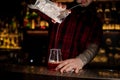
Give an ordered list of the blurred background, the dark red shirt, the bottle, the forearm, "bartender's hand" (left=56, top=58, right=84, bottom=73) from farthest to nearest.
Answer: the bottle < the blurred background < the dark red shirt < the forearm < "bartender's hand" (left=56, top=58, right=84, bottom=73)

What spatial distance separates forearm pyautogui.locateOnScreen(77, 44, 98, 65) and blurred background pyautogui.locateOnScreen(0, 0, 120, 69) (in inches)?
82.4

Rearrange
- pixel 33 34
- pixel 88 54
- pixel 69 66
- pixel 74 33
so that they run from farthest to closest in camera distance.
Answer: pixel 33 34, pixel 74 33, pixel 88 54, pixel 69 66

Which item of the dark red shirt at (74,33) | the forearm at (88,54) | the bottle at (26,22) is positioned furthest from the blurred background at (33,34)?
the forearm at (88,54)

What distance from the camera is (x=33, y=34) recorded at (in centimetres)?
482

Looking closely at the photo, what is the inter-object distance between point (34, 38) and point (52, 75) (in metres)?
3.45

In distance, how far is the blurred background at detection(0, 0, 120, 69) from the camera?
170 inches

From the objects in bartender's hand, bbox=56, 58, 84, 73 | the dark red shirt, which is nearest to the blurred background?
the dark red shirt

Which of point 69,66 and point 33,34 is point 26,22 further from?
point 69,66

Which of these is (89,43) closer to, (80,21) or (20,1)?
(80,21)

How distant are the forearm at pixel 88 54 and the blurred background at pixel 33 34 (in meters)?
2.09

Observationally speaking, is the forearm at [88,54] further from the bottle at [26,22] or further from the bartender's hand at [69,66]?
the bottle at [26,22]

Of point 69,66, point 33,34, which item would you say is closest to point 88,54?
point 69,66

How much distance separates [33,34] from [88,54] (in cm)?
302

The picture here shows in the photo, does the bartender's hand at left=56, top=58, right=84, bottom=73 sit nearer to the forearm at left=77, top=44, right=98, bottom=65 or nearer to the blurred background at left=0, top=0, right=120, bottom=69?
the forearm at left=77, top=44, right=98, bottom=65
